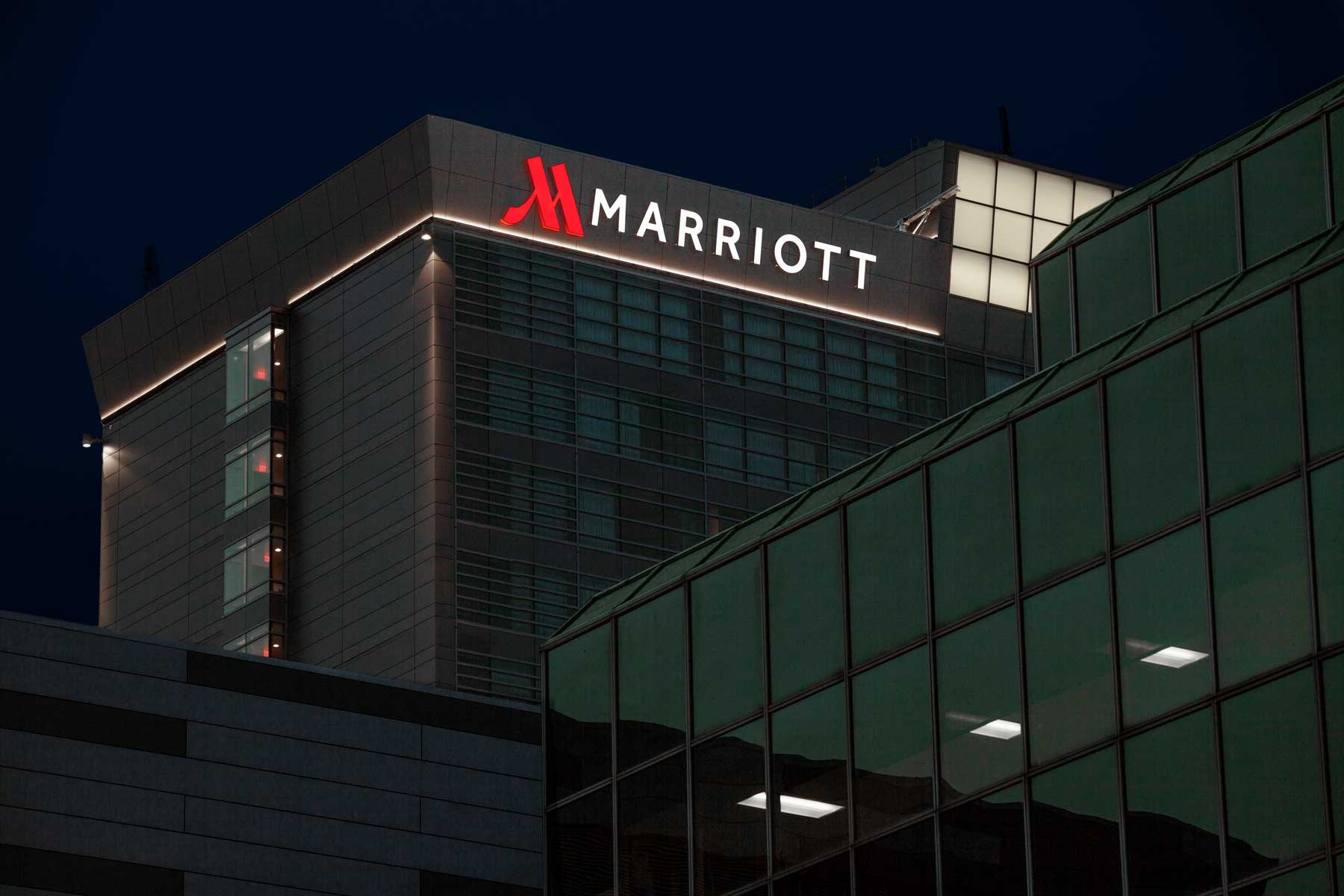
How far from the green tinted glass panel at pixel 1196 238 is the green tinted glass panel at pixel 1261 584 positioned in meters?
12.6

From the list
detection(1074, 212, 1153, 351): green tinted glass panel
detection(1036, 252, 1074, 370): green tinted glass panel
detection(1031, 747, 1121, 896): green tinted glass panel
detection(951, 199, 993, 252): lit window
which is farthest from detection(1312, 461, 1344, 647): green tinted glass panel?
detection(951, 199, 993, 252): lit window

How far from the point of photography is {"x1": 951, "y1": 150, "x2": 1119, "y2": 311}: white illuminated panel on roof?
116125mm

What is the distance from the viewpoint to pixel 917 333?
376 feet

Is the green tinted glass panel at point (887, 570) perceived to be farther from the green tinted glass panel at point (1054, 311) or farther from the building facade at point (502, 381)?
the building facade at point (502, 381)

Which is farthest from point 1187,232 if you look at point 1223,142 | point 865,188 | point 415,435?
point 865,188

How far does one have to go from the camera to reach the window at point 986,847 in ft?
124

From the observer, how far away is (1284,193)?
153 feet

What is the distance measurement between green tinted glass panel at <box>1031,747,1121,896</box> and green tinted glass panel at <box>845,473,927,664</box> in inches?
159

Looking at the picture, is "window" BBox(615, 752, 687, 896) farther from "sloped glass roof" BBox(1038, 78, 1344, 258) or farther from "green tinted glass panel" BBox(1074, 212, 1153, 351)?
"sloped glass roof" BBox(1038, 78, 1344, 258)

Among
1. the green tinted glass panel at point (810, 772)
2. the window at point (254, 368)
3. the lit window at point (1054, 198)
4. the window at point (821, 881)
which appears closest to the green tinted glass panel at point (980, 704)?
the green tinted glass panel at point (810, 772)

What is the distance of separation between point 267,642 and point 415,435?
35.5ft

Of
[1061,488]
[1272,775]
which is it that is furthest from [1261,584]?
[1061,488]

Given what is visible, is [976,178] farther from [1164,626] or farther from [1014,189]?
[1164,626]

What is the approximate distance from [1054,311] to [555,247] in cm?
5570
